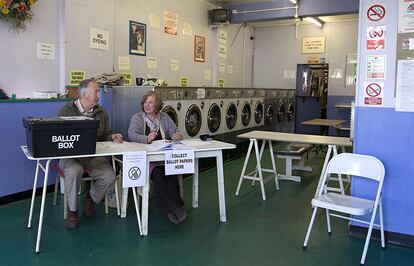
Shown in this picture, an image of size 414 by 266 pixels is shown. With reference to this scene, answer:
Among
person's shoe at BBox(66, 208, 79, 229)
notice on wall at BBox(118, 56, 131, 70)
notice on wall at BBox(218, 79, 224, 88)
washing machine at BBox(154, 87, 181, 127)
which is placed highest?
notice on wall at BBox(118, 56, 131, 70)

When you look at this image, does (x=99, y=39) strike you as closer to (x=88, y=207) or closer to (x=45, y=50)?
(x=45, y=50)

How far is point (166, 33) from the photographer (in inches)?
278

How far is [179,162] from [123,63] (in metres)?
3.08

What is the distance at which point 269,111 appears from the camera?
28.7ft

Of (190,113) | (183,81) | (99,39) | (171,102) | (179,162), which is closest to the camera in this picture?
(179,162)

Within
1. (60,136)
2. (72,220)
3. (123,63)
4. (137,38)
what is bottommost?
(72,220)

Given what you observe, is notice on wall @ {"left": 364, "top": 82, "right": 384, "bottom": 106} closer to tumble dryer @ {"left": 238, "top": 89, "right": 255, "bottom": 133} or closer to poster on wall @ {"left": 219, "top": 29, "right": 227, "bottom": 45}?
tumble dryer @ {"left": 238, "top": 89, "right": 255, "bottom": 133}

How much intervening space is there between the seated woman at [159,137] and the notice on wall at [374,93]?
5.72ft

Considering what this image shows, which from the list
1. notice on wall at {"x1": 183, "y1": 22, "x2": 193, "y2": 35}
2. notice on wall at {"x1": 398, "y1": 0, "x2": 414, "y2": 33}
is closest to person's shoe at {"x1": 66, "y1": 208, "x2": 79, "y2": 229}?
notice on wall at {"x1": 398, "y1": 0, "x2": 414, "y2": 33}

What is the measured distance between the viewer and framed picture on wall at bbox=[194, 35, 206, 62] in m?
8.00

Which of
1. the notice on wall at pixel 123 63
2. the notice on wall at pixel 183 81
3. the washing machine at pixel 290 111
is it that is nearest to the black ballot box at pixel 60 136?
the notice on wall at pixel 123 63

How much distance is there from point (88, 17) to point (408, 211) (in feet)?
14.0

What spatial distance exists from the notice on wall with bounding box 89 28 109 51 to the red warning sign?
3449 millimetres

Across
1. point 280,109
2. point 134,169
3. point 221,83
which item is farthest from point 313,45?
point 134,169
